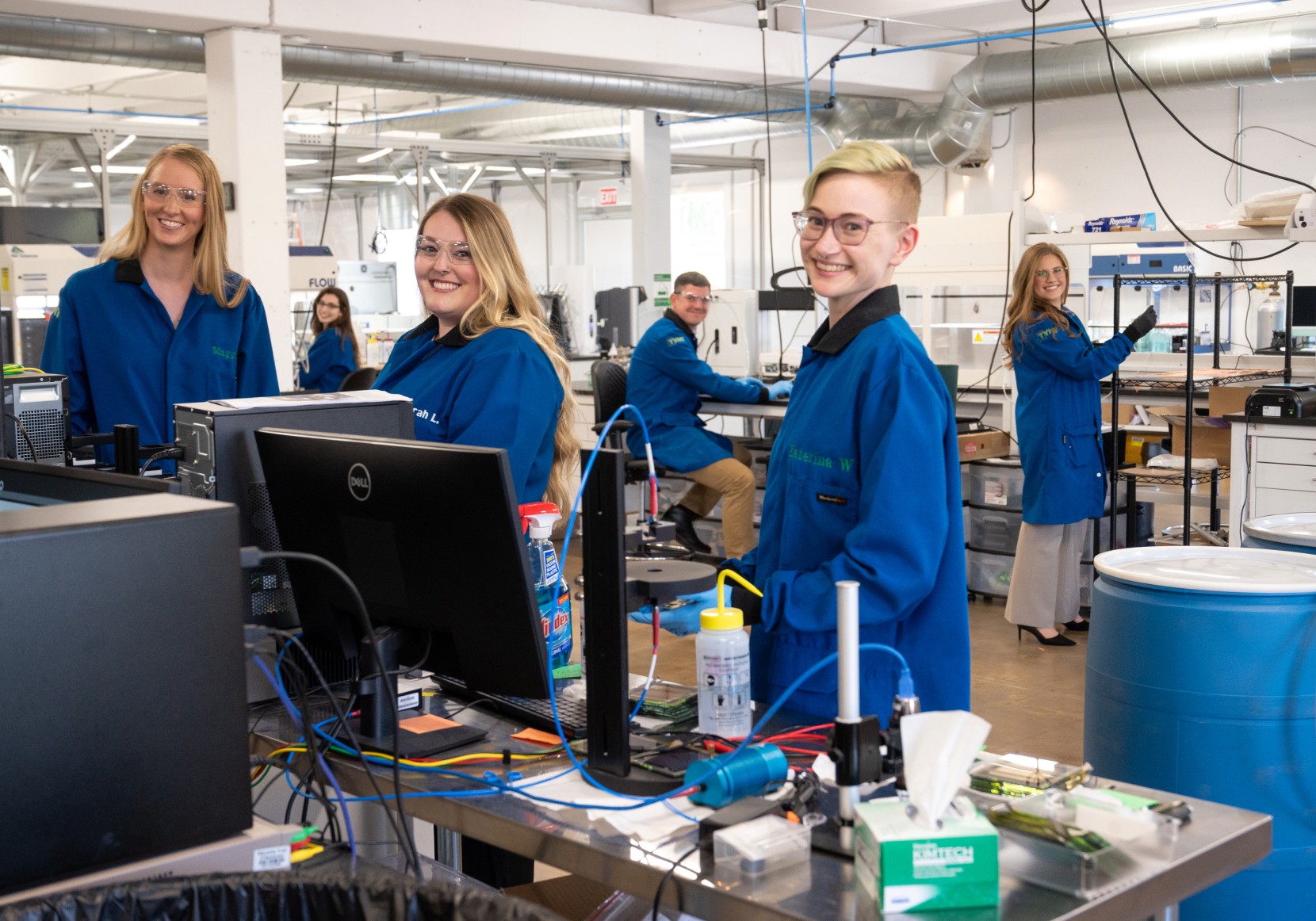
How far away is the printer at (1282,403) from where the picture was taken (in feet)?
14.6

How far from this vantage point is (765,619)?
1664 mm

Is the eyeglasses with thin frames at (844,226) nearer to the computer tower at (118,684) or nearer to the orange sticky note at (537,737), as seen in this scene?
the orange sticky note at (537,737)

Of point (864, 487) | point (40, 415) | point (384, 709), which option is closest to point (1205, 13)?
point (864, 487)

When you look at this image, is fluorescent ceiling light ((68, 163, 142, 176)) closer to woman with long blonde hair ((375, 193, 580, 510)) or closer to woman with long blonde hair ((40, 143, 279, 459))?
woman with long blonde hair ((40, 143, 279, 459))

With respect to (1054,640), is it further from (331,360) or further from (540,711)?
(331,360)

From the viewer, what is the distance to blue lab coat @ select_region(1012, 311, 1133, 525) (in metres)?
4.77

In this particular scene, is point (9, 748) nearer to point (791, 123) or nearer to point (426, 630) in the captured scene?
point (426, 630)

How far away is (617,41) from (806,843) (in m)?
6.31

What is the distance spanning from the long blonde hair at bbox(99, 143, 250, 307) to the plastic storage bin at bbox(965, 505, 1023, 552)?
12.1 feet

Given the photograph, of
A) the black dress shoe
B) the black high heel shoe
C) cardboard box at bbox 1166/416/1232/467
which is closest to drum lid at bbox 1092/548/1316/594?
the black high heel shoe

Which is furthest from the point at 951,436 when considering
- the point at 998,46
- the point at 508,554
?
the point at 998,46

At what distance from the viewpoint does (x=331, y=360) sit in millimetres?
6914

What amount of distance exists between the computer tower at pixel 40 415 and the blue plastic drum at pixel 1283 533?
2279 millimetres

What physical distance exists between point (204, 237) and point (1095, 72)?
6.08m
